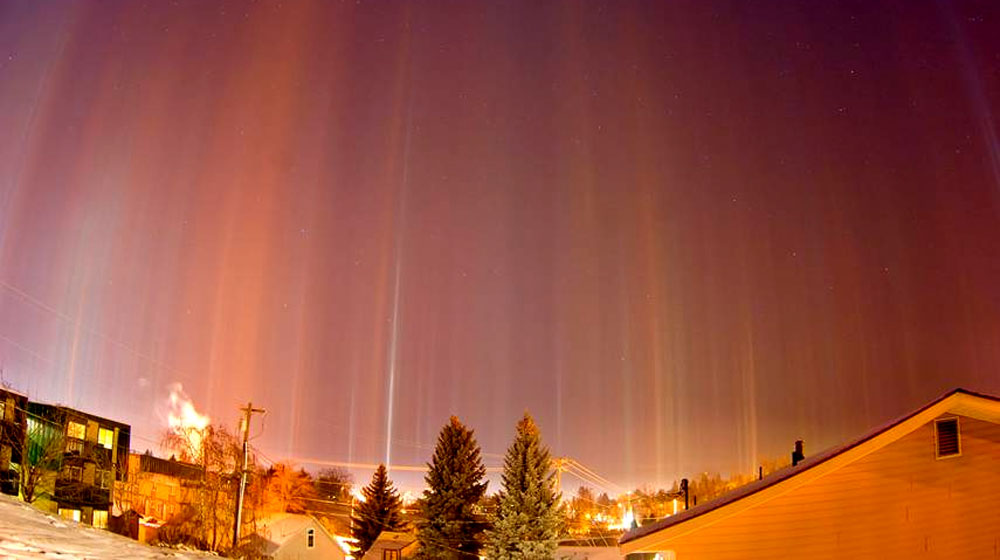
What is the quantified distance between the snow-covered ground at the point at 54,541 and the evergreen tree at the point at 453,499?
140 ft

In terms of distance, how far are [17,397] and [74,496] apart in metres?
9.15

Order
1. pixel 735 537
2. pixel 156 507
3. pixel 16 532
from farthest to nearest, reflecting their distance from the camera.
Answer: pixel 156 507 → pixel 735 537 → pixel 16 532

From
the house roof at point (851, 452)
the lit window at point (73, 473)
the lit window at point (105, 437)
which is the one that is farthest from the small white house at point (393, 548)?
the house roof at point (851, 452)

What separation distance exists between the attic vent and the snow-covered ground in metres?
16.7

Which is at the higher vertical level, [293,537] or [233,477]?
[233,477]

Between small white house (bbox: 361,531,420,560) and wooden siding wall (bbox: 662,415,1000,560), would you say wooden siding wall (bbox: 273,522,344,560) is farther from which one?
wooden siding wall (bbox: 662,415,1000,560)

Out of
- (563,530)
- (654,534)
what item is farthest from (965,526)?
(563,530)

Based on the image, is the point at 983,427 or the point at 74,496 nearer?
the point at 983,427

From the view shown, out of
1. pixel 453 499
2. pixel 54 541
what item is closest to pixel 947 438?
pixel 54 541

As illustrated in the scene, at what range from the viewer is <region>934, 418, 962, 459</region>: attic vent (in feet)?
67.3

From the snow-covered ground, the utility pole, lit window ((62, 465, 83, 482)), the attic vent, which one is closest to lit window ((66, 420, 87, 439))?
lit window ((62, 465, 83, 482))

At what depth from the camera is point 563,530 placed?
55.2 metres

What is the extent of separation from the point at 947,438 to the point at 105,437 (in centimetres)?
4459

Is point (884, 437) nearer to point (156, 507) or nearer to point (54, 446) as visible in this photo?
point (54, 446)
